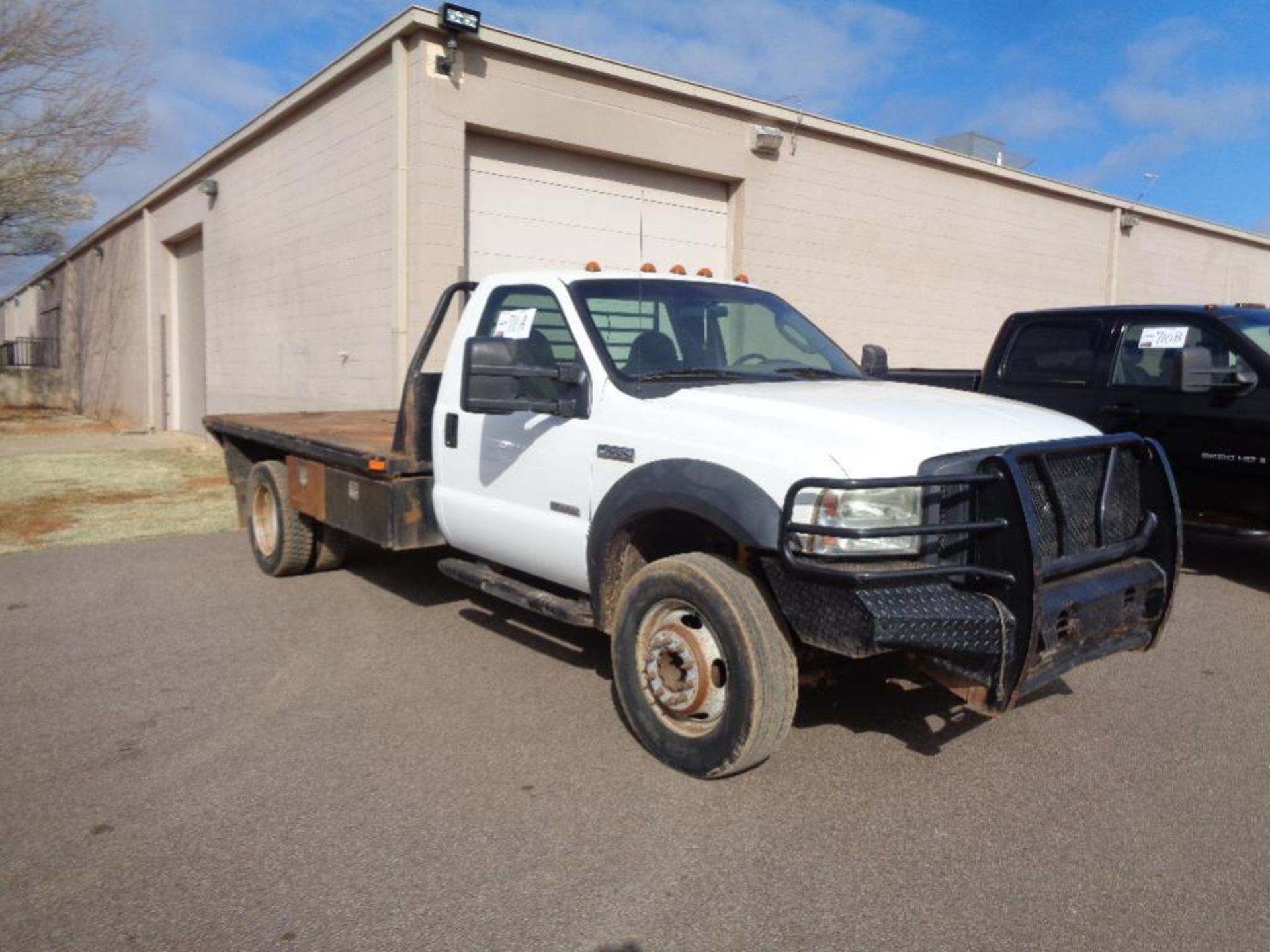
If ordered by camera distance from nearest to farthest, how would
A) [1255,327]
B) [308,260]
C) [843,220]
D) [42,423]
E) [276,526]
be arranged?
[1255,327], [276,526], [308,260], [843,220], [42,423]

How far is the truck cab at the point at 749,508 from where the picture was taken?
3596mm

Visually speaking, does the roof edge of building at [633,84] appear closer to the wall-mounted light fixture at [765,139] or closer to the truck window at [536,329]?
the wall-mounted light fixture at [765,139]

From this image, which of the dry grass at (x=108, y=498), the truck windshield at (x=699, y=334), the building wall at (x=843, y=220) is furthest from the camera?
the building wall at (x=843, y=220)

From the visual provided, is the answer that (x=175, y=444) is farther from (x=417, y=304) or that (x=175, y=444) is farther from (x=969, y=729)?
(x=969, y=729)

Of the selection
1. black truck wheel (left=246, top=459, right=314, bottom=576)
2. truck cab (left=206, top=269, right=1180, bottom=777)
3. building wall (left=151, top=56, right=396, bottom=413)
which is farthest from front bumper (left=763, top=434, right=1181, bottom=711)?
building wall (left=151, top=56, right=396, bottom=413)

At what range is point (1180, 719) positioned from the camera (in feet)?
15.8

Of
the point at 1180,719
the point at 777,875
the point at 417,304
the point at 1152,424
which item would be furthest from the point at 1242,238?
the point at 777,875

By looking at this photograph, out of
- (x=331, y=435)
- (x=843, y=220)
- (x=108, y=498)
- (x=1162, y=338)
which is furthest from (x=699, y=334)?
(x=843, y=220)

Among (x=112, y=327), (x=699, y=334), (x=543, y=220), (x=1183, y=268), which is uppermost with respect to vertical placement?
(x=1183, y=268)

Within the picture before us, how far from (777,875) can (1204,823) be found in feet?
5.26

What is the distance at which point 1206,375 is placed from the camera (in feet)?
23.0

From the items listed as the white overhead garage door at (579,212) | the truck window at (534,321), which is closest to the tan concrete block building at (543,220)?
the white overhead garage door at (579,212)

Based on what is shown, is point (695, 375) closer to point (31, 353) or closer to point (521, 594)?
point (521, 594)

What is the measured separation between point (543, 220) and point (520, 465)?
703cm
